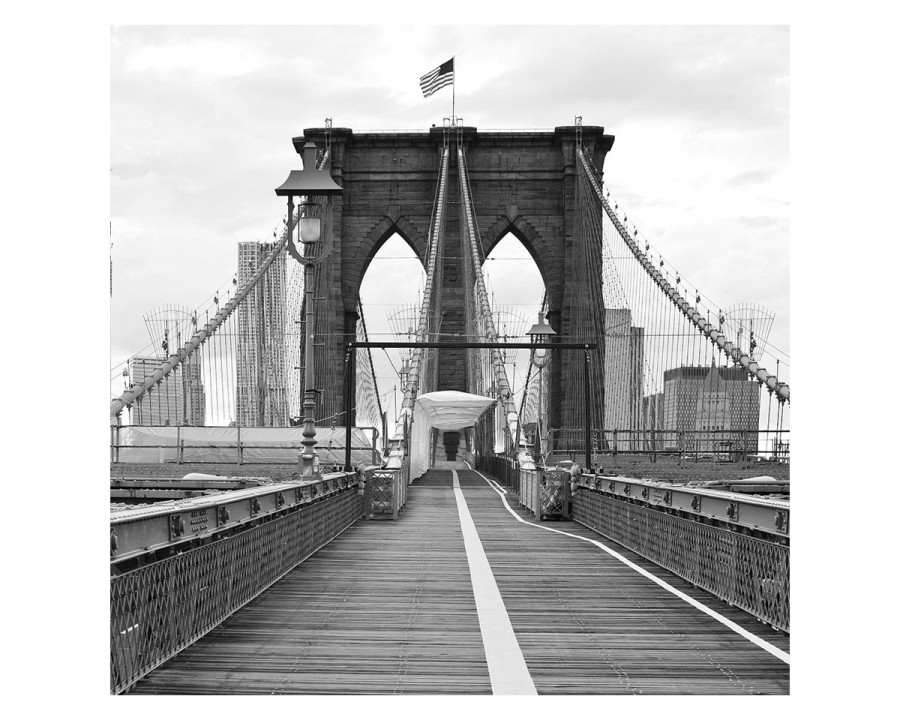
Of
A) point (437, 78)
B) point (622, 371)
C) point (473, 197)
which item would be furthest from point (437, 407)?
point (473, 197)

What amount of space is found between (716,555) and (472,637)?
245cm

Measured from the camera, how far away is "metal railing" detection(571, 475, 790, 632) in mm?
6676

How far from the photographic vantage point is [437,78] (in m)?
43.9

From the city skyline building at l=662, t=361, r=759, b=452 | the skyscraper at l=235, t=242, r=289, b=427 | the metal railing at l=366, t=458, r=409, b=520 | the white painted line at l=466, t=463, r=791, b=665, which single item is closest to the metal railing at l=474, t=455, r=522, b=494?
the city skyline building at l=662, t=361, r=759, b=452

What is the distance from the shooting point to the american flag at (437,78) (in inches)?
1711

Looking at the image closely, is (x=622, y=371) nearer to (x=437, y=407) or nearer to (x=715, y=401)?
(x=437, y=407)

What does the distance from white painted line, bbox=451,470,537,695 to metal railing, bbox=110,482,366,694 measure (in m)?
1.68

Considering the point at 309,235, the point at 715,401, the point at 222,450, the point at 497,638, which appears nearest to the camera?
the point at 497,638

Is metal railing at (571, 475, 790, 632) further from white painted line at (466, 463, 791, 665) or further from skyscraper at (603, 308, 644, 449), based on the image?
skyscraper at (603, 308, 644, 449)

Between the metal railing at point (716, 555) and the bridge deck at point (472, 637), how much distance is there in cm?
15

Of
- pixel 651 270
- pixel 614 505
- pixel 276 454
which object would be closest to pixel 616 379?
pixel 651 270

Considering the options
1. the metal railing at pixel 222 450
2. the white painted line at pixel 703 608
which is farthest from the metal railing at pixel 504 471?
the white painted line at pixel 703 608
